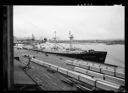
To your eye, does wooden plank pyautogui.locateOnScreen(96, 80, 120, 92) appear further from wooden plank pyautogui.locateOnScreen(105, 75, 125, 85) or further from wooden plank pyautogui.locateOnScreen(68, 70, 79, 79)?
wooden plank pyautogui.locateOnScreen(68, 70, 79, 79)

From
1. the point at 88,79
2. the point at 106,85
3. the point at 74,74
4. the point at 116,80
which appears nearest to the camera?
the point at 106,85

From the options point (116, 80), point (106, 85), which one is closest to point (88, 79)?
point (106, 85)

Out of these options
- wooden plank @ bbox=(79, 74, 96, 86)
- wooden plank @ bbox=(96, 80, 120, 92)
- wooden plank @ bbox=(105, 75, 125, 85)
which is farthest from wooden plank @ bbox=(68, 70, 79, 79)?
wooden plank @ bbox=(105, 75, 125, 85)

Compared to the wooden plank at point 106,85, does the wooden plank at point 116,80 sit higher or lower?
lower

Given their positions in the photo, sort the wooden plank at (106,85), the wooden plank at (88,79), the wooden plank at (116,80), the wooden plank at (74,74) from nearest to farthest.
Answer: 1. the wooden plank at (106,85)
2. the wooden plank at (88,79)
3. the wooden plank at (116,80)
4. the wooden plank at (74,74)

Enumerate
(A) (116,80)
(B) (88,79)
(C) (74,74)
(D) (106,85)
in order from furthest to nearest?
(C) (74,74), (A) (116,80), (B) (88,79), (D) (106,85)

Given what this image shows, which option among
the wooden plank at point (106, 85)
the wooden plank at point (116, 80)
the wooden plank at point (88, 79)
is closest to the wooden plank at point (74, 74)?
the wooden plank at point (88, 79)

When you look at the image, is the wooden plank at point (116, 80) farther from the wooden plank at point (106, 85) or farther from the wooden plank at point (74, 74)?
the wooden plank at point (74, 74)

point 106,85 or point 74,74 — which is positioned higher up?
point 106,85

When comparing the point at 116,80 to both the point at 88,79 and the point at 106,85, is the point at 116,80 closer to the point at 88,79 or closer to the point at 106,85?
the point at 88,79
